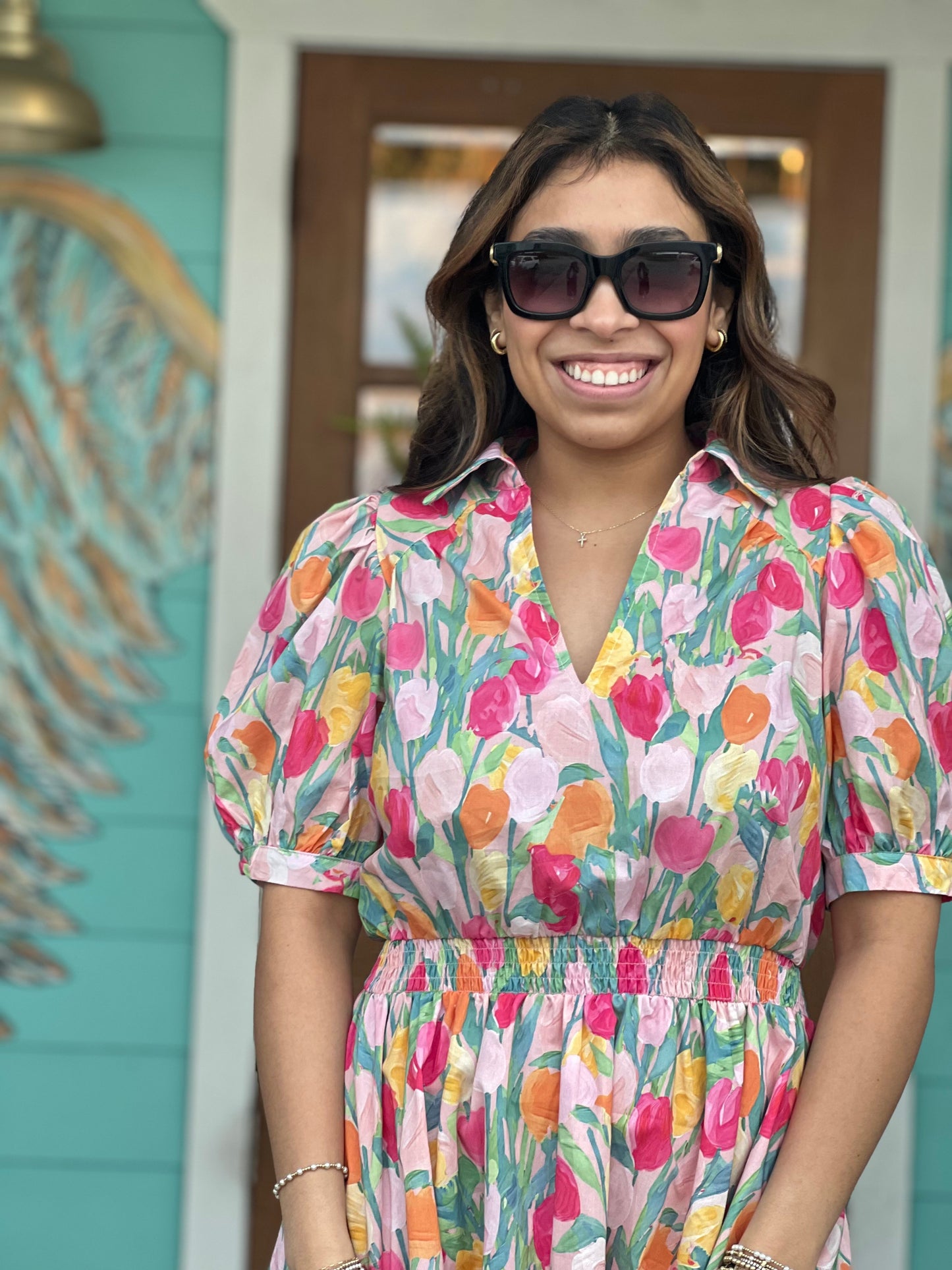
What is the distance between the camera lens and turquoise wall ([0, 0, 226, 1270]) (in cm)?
305

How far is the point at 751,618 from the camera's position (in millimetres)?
1444

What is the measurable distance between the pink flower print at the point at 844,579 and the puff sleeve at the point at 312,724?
0.41 metres

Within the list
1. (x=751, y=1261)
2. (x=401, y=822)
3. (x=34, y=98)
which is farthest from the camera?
(x=34, y=98)

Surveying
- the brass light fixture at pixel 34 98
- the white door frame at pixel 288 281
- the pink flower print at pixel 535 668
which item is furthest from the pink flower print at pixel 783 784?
the brass light fixture at pixel 34 98

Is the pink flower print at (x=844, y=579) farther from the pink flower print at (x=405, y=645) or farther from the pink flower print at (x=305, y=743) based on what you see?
the pink flower print at (x=305, y=743)

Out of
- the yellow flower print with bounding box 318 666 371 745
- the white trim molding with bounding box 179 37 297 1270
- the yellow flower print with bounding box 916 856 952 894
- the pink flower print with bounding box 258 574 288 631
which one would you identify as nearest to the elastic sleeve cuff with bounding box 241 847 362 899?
the yellow flower print with bounding box 318 666 371 745

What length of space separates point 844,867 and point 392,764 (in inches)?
16.0

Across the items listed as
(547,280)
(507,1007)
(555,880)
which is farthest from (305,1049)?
(547,280)

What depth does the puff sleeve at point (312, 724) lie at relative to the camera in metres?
1.52

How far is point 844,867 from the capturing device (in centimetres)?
142

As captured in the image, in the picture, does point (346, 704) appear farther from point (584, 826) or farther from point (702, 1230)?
point (702, 1230)

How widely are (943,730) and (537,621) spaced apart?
14.6 inches

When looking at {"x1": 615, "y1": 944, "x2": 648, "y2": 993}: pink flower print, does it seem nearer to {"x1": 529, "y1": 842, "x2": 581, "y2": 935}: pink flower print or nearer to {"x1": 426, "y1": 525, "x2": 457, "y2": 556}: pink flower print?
{"x1": 529, "y1": 842, "x2": 581, "y2": 935}: pink flower print

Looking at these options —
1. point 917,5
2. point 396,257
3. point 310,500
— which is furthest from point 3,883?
point 917,5
